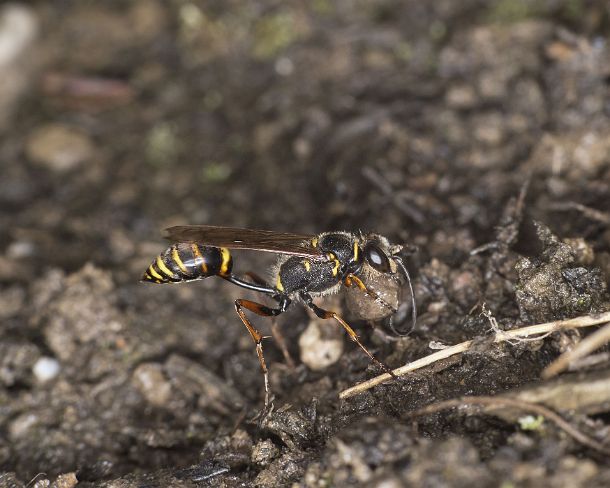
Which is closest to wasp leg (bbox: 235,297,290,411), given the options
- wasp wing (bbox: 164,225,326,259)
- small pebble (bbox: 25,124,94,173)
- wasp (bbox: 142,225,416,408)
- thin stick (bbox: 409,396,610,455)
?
wasp (bbox: 142,225,416,408)

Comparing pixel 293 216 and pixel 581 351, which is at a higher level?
pixel 293 216

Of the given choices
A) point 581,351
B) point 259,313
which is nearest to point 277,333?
point 259,313

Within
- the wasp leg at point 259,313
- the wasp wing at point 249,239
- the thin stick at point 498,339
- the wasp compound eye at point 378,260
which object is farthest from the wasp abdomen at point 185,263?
the thin stick at point 498,339

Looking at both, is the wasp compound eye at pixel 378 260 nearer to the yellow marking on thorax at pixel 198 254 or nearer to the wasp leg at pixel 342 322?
the wasp leg at pixel 342 322

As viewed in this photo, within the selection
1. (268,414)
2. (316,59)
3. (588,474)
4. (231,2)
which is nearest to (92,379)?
(268,414)

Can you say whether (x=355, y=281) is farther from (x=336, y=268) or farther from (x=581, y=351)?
(x=581, y=351)

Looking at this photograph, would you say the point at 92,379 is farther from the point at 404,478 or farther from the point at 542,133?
the point at 542,133
